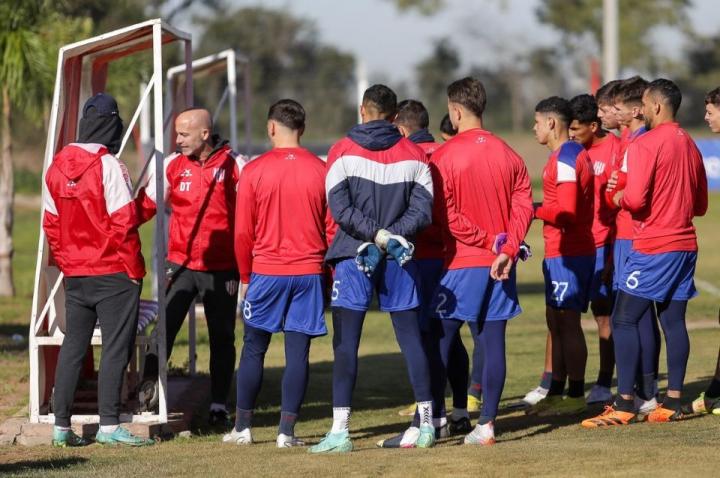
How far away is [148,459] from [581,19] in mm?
55046

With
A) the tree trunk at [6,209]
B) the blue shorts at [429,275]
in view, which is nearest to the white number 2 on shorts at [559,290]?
the blue shorts at [429,275]

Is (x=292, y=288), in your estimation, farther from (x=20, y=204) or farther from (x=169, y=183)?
(x=20, y=204)

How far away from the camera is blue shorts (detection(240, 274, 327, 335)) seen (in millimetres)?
7793

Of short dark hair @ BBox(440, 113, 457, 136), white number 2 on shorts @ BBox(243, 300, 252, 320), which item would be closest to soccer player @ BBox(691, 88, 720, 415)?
short dark hair @ BBox(440, 113, 457, 136)

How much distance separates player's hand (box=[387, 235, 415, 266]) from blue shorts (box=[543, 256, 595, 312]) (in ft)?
6.40

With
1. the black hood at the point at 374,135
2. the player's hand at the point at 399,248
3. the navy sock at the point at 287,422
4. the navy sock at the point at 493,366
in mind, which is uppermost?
the black hood at the point at 374,135

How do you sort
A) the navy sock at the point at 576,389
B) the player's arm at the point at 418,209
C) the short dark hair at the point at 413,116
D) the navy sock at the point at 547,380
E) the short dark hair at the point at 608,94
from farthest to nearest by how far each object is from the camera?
1. the navy sock at the point at 547,380
2. the navy sock at the point at 576,389
3. the short dark hair at the point at 413,116
4. the short dark hair at the point at 608,94
5. the player's arm at the point at 418,209

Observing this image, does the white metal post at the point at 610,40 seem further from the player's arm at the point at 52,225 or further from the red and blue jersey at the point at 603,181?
the player's arm at the point at 52,225

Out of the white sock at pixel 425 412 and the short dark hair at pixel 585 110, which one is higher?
the short dark hair at pixel 585 110

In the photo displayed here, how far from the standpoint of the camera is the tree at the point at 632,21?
5791cm

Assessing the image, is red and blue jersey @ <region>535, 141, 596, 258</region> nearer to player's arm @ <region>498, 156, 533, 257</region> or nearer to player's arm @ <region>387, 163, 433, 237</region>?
player's arm @ <region>498, 156, 533, 257</region>

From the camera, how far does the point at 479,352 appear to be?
8.84 meters

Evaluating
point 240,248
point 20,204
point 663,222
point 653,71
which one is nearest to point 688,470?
point 663,222

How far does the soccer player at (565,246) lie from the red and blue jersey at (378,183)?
137cm
